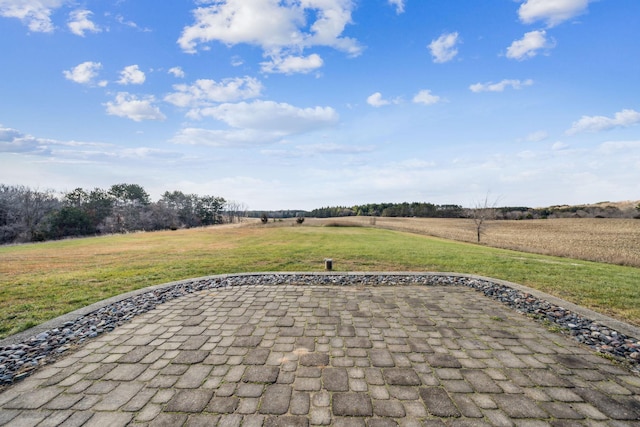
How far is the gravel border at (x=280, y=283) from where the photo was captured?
3768 millimetres

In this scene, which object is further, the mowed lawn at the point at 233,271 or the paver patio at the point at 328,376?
the mowed lawn at the point at 233,271

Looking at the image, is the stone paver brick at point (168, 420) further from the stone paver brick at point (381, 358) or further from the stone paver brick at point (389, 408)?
the stone paver brick at point (381, 358)

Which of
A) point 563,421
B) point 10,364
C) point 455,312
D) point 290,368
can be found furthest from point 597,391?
point 10,364

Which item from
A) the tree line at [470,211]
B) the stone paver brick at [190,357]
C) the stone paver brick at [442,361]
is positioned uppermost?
the tree line at [470,211]

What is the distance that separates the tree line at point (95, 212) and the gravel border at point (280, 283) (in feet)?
145

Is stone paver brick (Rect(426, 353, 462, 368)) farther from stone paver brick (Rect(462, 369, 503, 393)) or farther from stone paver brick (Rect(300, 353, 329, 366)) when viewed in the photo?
stone paver brick (Rect(300, 353, 329, 366))

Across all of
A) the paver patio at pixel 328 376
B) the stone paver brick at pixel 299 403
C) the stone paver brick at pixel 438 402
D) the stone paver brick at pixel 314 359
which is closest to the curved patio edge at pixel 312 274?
the paver patio at pixel 328 376

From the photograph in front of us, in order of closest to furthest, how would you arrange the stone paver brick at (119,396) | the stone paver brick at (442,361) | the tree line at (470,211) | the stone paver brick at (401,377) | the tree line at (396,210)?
the stone paver brick at (119,396) < the stone paver brick at (401,377) < the stone paver brick at (442,361) < the tree line at (470,211) < the tree line at (396,210)

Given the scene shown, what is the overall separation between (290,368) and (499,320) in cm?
413

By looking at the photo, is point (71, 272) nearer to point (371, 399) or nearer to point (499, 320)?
point (371, 399)

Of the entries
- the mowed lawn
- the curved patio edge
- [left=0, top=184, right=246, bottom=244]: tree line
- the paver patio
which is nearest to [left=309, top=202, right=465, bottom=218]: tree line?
[left=0, top=184, right=246, bottom=244]: tree line

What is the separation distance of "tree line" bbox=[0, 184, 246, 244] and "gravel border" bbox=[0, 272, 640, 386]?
1744 inches

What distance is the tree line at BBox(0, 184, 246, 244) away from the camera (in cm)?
3659

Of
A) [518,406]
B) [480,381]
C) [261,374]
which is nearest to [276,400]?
[261,374]
